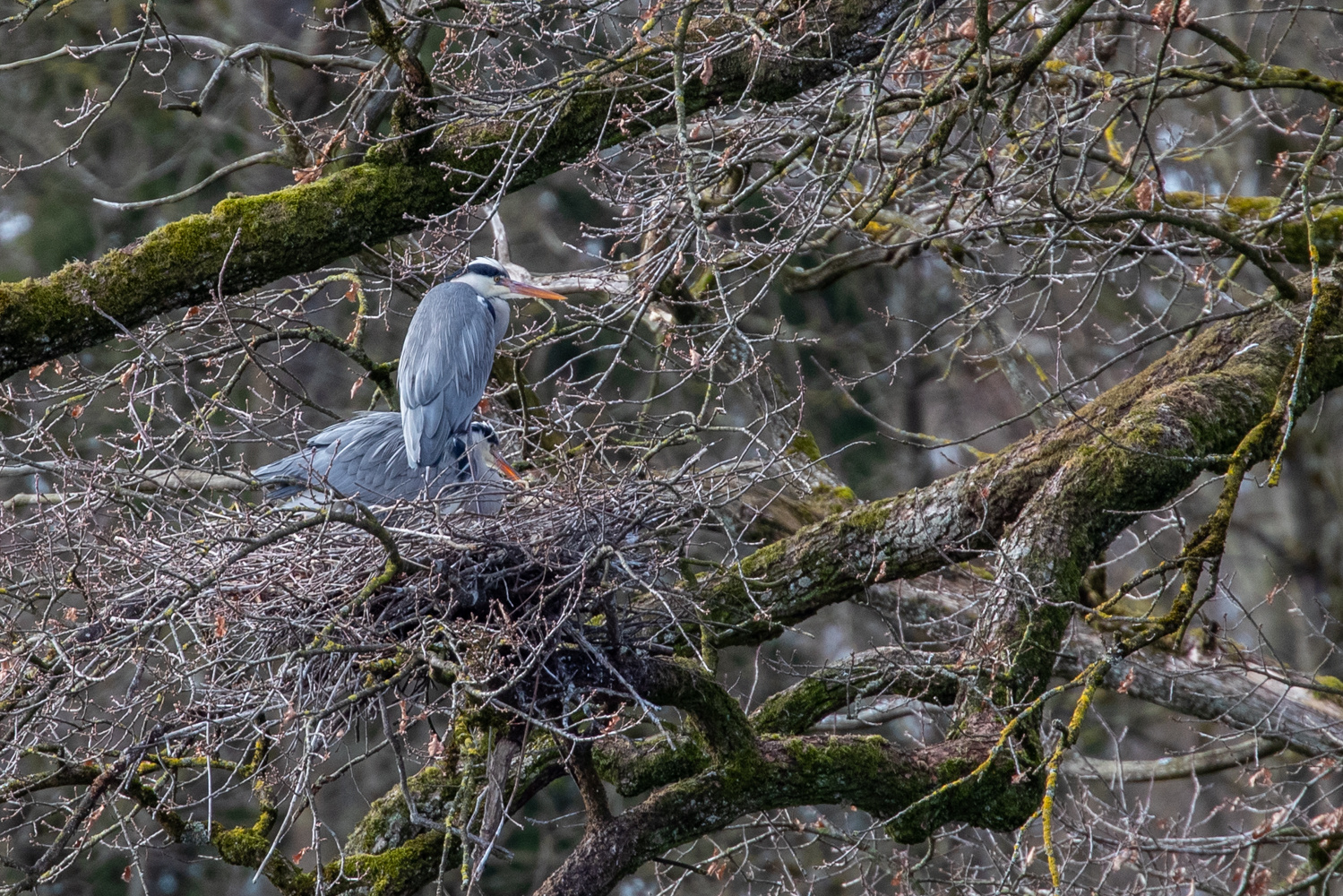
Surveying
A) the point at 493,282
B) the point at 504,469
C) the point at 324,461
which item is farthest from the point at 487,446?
the point at 493,282

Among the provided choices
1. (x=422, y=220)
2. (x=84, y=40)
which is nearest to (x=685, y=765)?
(x=422, y=220)

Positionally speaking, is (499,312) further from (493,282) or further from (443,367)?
(443,367)

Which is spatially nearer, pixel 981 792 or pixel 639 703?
pixel 639 703

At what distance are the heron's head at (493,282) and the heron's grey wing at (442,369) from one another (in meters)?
0.24

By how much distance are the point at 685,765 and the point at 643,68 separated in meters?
2.29

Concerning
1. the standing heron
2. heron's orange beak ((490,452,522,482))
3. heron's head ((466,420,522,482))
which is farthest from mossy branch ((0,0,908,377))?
heron's orange beak ((490,452,522,482))

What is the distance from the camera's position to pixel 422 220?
12.3 feet

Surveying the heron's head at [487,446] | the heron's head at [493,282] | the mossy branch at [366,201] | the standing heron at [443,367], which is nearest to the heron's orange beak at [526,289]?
the heron's head at [493,282]

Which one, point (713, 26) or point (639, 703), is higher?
point (713, 26)

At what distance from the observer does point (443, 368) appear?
4.49 m

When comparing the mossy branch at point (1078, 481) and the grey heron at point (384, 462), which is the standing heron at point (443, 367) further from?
the mossy branch at point (1078, 481)

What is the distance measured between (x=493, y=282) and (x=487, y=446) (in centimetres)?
91

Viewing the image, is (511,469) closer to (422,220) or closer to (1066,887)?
(422,220)

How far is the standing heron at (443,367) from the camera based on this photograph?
14.5 feet
